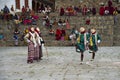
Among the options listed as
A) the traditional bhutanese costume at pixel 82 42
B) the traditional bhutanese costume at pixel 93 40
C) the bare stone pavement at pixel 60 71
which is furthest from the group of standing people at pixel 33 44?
the traditional bhutanese costume at pixel 93 40

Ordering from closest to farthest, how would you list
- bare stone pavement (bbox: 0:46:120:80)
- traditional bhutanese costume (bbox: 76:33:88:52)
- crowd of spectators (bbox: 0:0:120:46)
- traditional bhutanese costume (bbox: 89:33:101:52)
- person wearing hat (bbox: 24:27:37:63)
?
1. bare stone pavement (bbox: 0:46:120:80)
2. traditional bhutanese costume (bbox: 76:33:88:52)
3. person wearing hat (bbox: 24:27:37:63)
4. traditional bhutanese costume (bbox: 89:33:101:52)
5. crowd of spectators (bbox: 0:0:120:46)

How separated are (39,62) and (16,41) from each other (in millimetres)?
11138

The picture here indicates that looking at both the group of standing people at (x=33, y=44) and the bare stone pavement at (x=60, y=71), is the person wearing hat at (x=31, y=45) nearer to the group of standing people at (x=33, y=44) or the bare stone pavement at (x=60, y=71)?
the group of standing people at (x=33, y=44)

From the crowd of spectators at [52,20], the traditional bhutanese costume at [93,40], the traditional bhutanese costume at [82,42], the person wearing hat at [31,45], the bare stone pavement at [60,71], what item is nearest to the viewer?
the bare stone pavement at [60,71]

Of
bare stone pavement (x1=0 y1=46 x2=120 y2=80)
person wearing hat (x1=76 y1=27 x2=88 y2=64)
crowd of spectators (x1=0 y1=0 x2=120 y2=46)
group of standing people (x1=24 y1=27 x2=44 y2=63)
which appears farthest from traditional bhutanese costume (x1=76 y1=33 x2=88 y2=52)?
crowd of spectators (x1=0 y1=0 x2=120 y2=46)

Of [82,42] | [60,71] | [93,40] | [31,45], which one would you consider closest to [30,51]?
[31,45]

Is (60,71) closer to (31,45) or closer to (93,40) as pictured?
(31,45)

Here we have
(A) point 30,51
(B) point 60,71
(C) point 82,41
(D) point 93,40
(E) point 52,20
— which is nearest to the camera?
(B) point 60,71

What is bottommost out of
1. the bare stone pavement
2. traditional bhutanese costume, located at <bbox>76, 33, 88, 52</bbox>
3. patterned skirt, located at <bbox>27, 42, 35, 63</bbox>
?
the bare stone pavement

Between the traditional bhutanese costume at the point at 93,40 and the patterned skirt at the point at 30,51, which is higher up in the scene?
the traditional bhutanese costume at the point at 93,40

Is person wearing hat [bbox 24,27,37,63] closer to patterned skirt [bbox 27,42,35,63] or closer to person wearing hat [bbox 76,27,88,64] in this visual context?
patterned skirt [bbox 27,42,35,63]

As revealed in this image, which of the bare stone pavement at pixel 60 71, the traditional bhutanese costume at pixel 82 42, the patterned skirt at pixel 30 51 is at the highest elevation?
the traditional bhutanese costume at pixel 82 42

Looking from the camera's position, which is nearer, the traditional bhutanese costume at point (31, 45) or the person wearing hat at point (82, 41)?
the person wearing hat at point (82, 41)

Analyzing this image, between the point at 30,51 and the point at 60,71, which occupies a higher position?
the point at 30,51
